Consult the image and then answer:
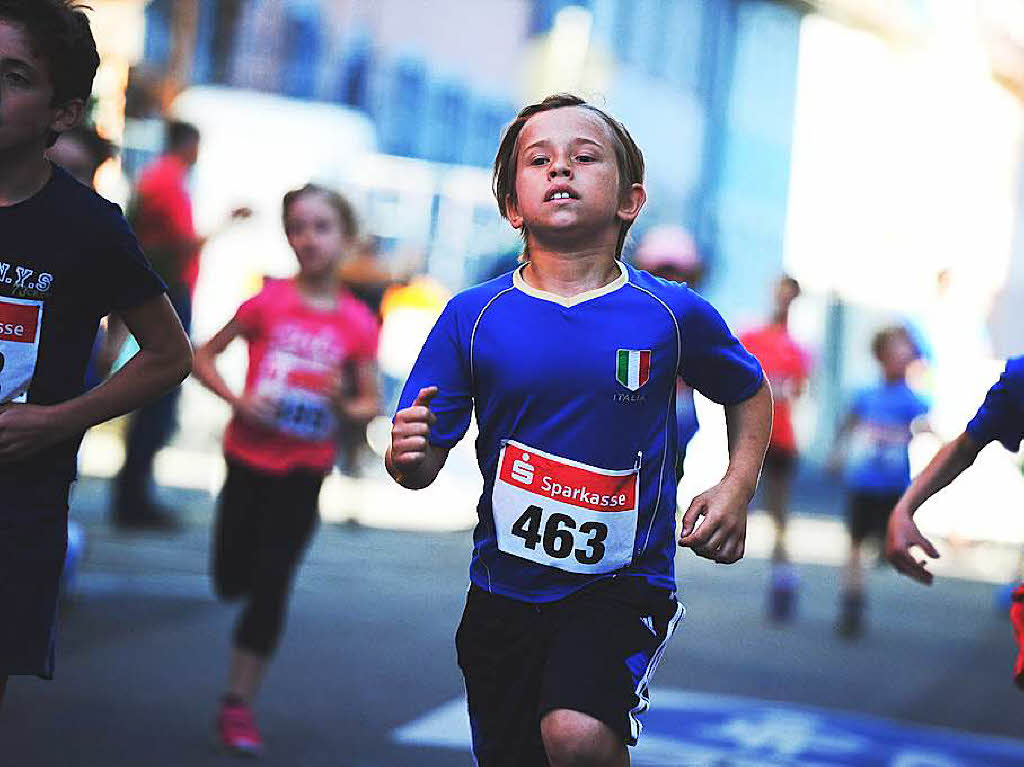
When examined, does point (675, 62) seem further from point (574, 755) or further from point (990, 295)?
point (574, 755)

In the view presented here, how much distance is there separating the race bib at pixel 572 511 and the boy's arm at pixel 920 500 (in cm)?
78

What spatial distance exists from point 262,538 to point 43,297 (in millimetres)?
2459

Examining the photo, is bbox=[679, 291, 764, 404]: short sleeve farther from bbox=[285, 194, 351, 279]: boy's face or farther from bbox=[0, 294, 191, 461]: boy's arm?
bbox=[285, 194, 351, 279]: boy's face

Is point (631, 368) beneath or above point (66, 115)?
beneath

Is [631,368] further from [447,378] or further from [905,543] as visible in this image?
[905,543]

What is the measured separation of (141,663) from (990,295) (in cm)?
1146

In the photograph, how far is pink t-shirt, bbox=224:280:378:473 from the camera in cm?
590

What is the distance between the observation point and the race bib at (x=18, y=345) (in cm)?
338

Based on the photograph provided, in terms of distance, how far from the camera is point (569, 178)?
3.66 meters

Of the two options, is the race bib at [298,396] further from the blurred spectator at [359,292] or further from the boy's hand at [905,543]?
the blurred spectator at [359,292]

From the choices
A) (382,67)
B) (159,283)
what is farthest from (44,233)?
(382,67)

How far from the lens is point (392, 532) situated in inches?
500

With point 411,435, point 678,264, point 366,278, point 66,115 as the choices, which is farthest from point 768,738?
point 366,278

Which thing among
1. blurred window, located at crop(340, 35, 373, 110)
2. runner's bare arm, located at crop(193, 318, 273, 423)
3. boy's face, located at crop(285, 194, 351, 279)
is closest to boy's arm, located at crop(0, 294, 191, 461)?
runner's bare arm, located at crop(193, 318, 273, 423)
